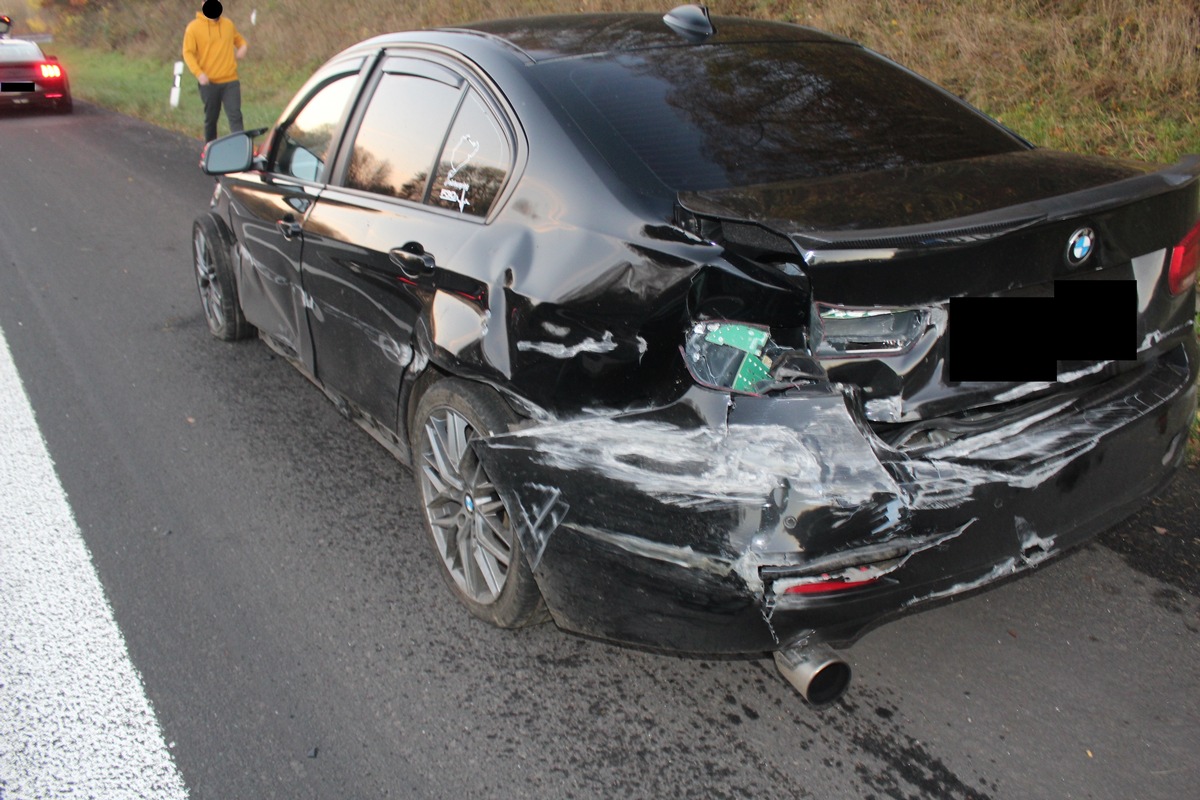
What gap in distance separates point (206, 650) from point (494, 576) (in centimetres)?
89

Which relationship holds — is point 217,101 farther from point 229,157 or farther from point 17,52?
point 229,157

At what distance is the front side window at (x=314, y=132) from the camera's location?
4113mm

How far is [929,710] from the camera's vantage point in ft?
9.09

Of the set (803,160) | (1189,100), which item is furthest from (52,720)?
(1189,100)

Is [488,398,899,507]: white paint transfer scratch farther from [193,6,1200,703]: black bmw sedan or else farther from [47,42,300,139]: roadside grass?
[47,42,300,139]: roadside grass

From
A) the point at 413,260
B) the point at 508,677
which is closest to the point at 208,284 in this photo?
the point at 413,260

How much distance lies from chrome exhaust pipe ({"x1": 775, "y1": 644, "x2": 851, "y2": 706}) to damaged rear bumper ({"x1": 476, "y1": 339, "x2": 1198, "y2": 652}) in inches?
2.2

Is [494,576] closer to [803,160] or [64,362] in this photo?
[803,160]

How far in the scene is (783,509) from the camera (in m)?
2.26

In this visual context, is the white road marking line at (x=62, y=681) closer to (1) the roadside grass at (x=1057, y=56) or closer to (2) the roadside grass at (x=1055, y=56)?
(1) the roadside grass at (x=1057, y=56)

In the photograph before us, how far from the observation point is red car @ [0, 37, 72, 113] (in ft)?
58.3

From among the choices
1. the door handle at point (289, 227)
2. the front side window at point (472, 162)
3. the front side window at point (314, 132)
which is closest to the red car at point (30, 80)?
the front side window at point (314, 132)

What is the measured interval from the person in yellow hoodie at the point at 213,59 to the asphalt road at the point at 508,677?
880cm

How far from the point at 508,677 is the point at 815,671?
3.16 ft
